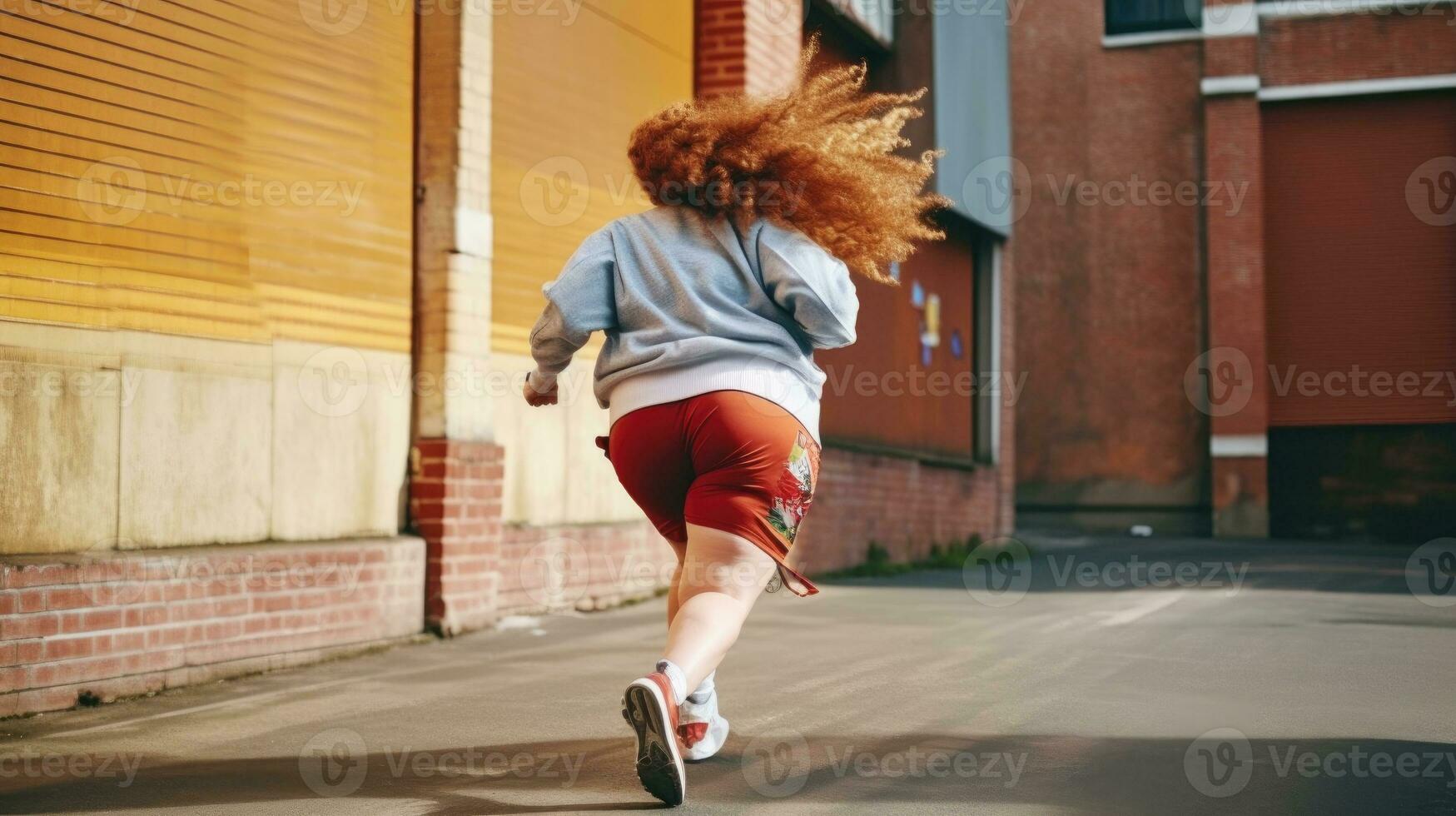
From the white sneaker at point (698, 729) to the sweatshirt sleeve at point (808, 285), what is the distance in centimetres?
108

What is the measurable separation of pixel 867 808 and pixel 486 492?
14.5 ft

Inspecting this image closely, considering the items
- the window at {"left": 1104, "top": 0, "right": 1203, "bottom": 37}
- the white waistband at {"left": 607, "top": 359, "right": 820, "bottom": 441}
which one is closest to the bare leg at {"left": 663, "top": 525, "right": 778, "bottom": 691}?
the white waistband at {"left": 607, "top": 359, "right": 820, "bottom": 441}

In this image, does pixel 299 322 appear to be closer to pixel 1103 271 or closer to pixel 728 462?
pixel 728 462

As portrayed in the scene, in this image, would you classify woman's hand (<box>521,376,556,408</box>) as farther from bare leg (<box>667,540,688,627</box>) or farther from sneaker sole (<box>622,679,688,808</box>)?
sneaker sole (<box>622,679,688,808</box>)

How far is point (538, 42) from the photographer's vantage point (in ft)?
29.1

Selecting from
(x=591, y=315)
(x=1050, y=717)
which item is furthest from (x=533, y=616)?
(x=591, y=315)

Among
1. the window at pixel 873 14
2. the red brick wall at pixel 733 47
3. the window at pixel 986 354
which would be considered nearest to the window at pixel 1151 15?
the window at pixel 986 354

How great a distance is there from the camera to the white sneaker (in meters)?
Result: 4.31

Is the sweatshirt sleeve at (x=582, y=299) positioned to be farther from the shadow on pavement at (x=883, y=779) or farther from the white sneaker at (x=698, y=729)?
the shadow on pavement at (x=883, y=779)

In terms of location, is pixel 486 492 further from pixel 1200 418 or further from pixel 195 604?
pixel 1200 418

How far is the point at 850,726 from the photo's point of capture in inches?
198

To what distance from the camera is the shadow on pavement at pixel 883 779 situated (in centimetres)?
391

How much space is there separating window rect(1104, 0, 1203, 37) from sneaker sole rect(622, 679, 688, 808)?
2252cm

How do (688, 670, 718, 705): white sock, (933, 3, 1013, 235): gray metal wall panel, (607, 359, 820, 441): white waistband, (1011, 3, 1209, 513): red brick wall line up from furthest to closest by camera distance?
1. (1011, 3, 1209, 513): red brick wall
2. (933, 3, 1013, 235): gray metal wall panel
3. (688, 670, 718, 705): white sock
4. (607, 359, 820, 441): white waistband
